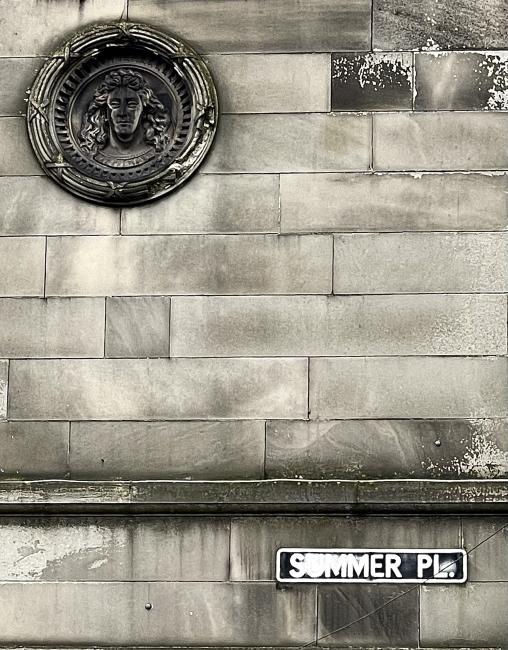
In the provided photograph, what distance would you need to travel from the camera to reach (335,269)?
17.5m

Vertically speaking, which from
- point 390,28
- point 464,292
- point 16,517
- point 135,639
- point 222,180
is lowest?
point 135,639

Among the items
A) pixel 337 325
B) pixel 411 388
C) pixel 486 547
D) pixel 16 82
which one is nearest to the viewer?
pixel 486 547

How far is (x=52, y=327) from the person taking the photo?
1766 centimetres

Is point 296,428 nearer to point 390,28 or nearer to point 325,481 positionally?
point 325,481

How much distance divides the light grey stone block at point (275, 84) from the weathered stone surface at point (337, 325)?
2088mm

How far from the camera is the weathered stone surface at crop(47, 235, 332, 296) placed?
57.6 feet

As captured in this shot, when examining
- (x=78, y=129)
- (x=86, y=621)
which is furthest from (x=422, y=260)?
(x=86, y=621)

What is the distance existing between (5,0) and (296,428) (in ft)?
18.7

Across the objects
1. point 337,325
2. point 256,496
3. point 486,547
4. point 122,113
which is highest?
point 122,113

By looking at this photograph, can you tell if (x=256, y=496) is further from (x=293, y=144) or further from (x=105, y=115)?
(x=105, y=115)

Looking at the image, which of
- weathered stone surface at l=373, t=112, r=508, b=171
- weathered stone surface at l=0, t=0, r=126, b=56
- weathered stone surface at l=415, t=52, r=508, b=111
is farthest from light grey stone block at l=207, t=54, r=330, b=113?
weathered stone surface at l=0, t=0, r=126, b=56

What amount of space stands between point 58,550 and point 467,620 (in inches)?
167

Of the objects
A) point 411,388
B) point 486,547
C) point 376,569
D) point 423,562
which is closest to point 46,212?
point 411,388

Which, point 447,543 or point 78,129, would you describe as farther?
point 78,129
